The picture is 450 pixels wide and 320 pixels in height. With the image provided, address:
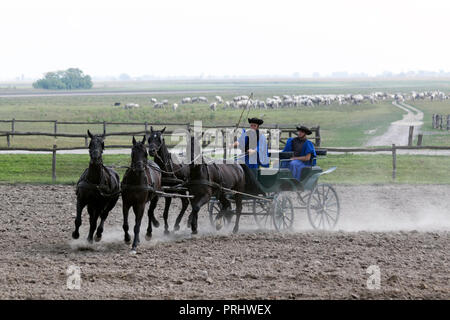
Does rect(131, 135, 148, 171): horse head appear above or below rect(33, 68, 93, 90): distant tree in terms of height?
below

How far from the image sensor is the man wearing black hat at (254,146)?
1372 cm

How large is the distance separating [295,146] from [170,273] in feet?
16.3

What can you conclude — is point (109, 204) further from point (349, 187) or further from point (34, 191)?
point (349, 187)

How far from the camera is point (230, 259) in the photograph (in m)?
11.1

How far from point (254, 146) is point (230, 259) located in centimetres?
326

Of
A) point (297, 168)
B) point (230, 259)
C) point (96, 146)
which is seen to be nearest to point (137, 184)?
point (96, 146)

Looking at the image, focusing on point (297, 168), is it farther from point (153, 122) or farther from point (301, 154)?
point (153, 122)

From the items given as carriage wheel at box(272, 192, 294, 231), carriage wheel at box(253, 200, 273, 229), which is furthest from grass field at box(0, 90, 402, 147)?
carriage wheel at box(272, 192, 294, 231)

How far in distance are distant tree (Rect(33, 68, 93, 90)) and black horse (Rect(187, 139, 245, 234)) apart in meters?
135

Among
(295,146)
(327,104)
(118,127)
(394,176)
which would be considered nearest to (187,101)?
(327,104)

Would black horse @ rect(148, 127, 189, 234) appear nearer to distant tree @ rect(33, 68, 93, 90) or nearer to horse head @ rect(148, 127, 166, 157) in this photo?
horse head @ rect(148, 127, 166, 157)

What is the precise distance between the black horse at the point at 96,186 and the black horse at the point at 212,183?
1.42 meters

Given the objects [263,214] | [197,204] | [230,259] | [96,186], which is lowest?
[230,259]

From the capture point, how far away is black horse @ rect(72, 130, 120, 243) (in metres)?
11.4
